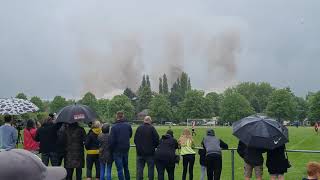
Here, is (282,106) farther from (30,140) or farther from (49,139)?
(49,139)

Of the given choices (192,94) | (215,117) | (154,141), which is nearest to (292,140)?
(154,141)

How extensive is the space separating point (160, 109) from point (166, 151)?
371 feet

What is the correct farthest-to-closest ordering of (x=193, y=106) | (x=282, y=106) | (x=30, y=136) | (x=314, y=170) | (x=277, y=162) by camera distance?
(x=193, y=106)
(x=282, y=106)
(x=30, y=136)
(x=277, y=162)
(x=314, y=170)

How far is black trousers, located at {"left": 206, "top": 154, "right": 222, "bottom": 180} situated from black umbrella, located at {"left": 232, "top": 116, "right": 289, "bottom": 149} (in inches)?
42.5

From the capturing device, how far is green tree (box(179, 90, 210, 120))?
12138 cm

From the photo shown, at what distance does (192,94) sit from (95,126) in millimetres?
110090

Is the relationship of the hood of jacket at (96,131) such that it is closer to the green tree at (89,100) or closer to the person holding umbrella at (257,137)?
the person holding umbrella at (257,137)

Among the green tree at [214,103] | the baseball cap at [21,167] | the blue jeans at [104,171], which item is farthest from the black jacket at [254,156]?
the green tree at [214,103]

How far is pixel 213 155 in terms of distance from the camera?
1202 centimetres

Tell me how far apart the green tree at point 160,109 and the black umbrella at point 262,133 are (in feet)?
375

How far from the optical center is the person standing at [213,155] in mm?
12023

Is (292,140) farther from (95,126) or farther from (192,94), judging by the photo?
(192,94)

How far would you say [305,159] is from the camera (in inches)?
1044

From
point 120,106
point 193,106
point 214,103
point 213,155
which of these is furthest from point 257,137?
point 214,103
